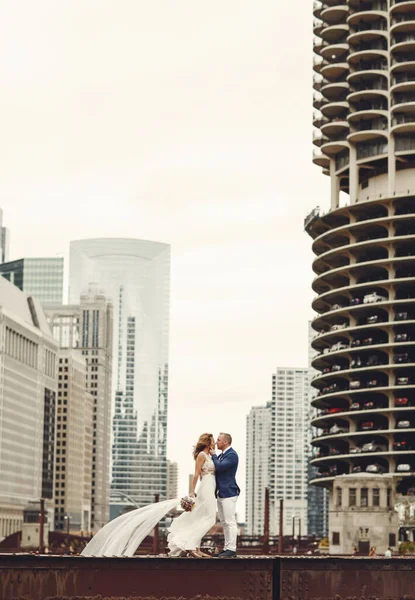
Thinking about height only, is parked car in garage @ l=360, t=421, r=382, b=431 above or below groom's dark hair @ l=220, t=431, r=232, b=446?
above

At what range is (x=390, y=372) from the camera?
123m

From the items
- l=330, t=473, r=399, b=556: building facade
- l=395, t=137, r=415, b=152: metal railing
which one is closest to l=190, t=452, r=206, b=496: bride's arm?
l=330, t=473, r=399, b=556: building facade

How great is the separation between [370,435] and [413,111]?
34.9m

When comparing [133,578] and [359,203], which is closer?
[133,578]

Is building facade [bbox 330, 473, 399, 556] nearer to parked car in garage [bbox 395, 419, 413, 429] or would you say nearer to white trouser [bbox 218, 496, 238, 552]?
parked car in garage [bbox 395, 419, 413, 429]

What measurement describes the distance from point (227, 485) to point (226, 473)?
8.2 inches

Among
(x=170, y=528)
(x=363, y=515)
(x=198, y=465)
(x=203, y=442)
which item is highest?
(x=203, y=442)

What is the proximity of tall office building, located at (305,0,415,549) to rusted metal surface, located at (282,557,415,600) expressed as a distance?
98.3 m

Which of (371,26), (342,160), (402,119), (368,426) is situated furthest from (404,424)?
(371,26)

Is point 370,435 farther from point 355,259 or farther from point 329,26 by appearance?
point 329,26

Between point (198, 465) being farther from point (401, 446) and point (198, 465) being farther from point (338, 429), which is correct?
point (338, 429)

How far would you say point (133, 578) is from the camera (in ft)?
61.8

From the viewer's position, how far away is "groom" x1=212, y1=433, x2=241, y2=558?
67.6 feet

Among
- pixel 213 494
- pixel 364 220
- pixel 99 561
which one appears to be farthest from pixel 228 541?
pixel 364 220
